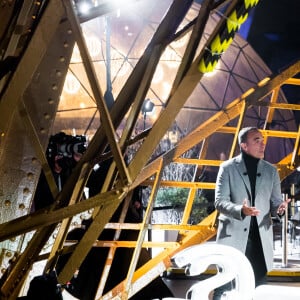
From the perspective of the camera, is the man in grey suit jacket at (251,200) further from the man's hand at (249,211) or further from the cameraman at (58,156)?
the cameraman at (58,156)

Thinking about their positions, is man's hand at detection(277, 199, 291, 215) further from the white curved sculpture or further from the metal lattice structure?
the metal lattice structure

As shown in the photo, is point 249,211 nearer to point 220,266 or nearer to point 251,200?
point 251,200

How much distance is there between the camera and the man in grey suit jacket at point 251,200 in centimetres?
397

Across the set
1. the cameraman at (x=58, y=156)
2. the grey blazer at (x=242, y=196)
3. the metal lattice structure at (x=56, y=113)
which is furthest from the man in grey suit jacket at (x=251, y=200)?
the cameraman at (x=58, y=156)

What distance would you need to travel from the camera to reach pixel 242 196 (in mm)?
→ 4117

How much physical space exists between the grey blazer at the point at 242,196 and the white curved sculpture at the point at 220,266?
0.85 m

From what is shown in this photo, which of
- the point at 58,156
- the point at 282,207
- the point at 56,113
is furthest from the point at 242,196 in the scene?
the point at 56,113

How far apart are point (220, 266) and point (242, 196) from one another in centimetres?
105

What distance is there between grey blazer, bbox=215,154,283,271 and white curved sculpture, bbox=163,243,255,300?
2.80 feet

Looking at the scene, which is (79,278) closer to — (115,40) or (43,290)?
(43,290)

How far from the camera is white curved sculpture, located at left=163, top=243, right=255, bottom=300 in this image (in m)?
3.02

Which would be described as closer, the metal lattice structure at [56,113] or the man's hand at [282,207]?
the metal lattice structure at [56,113]

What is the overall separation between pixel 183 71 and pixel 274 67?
1683cm

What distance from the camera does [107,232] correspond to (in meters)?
5.29
